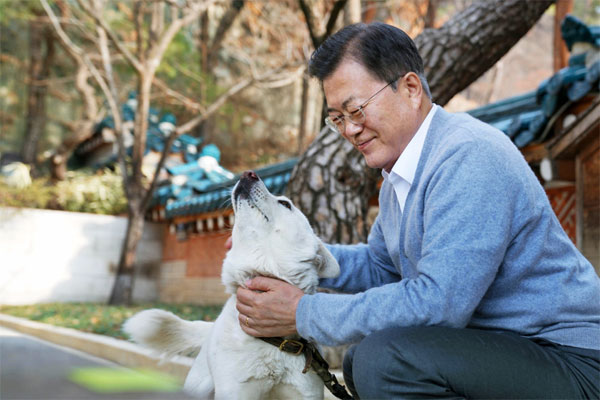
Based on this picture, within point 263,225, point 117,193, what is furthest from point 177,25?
point 263,225

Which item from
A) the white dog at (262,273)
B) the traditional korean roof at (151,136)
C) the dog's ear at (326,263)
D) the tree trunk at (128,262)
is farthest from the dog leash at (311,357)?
the traditional korean roof at (151,136)

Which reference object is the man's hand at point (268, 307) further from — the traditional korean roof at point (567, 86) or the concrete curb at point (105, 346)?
the traditional korean roof at point (567, 86)

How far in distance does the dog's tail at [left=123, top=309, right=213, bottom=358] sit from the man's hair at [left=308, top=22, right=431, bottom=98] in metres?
1.39

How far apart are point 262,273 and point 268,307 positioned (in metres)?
0.30

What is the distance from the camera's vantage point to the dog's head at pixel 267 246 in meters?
2.14

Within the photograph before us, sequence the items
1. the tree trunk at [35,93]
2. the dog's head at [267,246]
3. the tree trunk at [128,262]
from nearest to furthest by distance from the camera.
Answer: the dog's head at [267,246] < the tree trunk at [128,262] < the tree trunk at [35,93]

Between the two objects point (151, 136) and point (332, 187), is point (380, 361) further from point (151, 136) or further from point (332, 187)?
point (151, 136)

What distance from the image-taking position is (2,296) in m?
9.84

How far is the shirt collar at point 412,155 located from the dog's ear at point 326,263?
0.48 metres

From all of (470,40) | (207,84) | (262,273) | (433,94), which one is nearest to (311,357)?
(262,273)

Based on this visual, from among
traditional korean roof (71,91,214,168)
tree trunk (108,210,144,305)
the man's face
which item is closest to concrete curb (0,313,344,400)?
the man's face

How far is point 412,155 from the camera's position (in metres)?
1.90

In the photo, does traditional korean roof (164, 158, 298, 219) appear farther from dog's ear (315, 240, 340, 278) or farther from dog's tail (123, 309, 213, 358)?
dog's ear (315, 240, 340, 278)

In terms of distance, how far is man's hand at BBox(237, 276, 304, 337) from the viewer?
1.78 m
